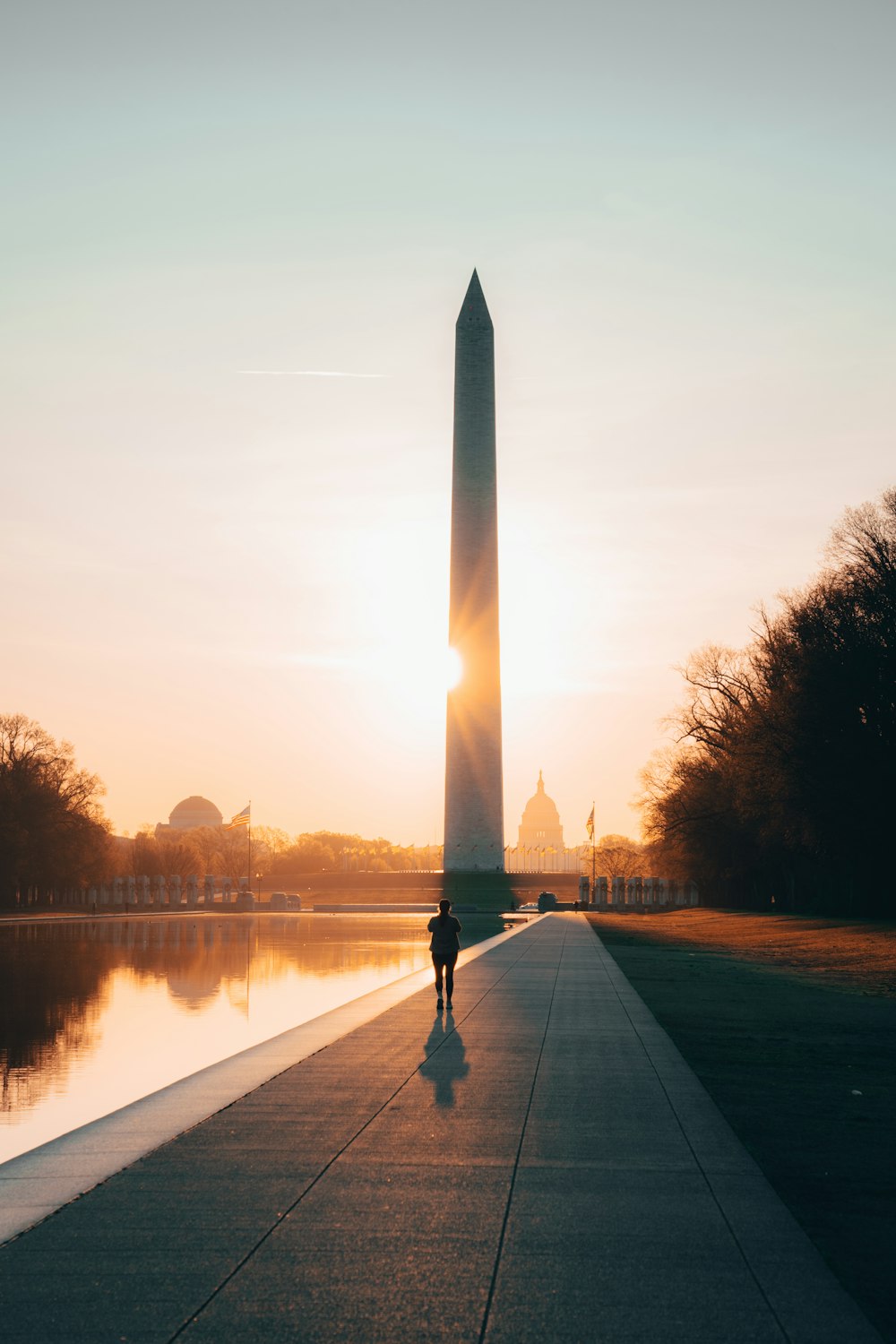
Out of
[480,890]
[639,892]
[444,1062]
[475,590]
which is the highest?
[475,590]

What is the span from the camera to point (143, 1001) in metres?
23.7

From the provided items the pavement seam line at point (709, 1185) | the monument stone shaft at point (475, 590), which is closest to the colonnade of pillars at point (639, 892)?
the monument stone shaft at point (475, 590)

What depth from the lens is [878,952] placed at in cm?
3238

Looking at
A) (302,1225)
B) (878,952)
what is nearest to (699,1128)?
(302,1225)

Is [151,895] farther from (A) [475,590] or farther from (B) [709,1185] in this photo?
(B) [709,1185]

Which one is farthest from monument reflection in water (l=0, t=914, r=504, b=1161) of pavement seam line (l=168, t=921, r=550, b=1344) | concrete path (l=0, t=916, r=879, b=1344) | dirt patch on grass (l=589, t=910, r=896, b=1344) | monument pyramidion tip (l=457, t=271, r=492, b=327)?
monument pyramidion tip (l=457, t=271, r=492, b=327)

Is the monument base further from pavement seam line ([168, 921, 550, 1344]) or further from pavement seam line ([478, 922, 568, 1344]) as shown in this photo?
pavement seam line ([478, 922, 568, 1344])

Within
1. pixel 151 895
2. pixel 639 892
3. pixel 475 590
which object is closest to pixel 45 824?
pixel 151 895

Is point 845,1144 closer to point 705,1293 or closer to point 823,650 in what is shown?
point 705,1293

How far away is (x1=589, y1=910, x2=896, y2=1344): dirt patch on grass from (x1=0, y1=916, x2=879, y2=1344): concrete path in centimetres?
31

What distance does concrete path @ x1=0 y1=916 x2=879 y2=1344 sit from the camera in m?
5.92

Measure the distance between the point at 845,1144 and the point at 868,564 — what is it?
36818 mm

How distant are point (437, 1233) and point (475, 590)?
60092mm

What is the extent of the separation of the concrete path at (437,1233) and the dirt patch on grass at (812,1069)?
313 mm
